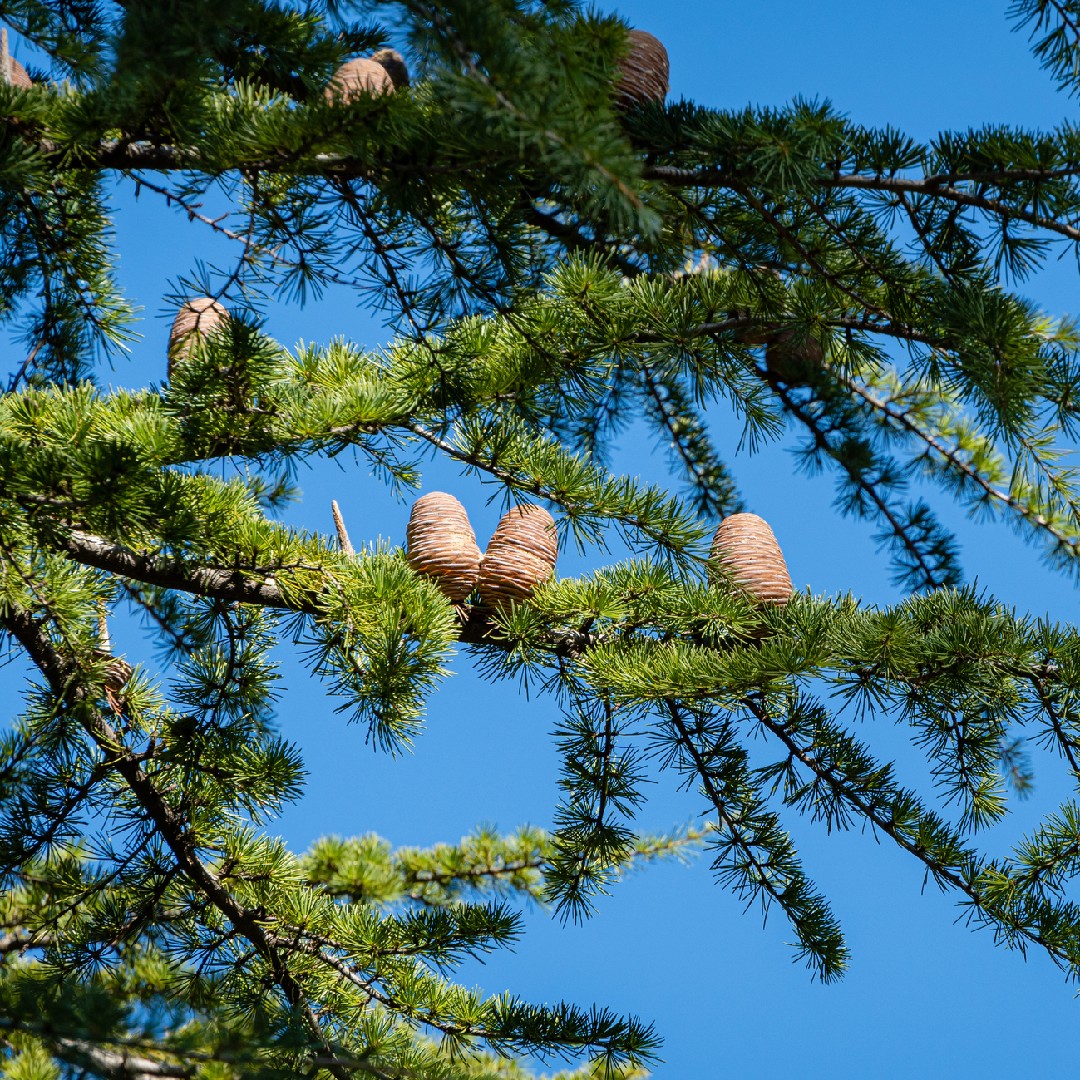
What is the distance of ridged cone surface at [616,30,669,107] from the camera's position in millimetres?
1567

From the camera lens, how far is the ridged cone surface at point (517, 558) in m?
1.73

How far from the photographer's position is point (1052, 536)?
2.35 metres

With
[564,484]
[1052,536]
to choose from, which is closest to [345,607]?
[564,484]

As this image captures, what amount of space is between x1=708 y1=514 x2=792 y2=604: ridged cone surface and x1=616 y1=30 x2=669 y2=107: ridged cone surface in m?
0.65

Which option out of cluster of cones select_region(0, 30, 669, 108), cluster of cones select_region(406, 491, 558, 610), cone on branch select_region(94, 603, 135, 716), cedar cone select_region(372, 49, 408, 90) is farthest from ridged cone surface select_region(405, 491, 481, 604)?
cedar cone select_region(372, 49, 408, 90)

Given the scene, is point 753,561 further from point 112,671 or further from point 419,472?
point 112,671

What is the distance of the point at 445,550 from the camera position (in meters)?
1.75

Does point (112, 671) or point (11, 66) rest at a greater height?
point (11, 66)

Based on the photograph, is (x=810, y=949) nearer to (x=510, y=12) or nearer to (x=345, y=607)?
(x=345, y=607)

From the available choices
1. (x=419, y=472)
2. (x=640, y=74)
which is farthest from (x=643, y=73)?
(x=419, y=472)

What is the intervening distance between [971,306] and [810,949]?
3.51 ft

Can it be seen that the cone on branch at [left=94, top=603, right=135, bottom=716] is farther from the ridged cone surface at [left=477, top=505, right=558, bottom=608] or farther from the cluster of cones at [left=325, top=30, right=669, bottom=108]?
the cluster of cones at [left=325, top=30, right=669, bottom=108]

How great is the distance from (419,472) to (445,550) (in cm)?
14

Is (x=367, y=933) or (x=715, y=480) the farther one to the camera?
(x=715, y=480)
